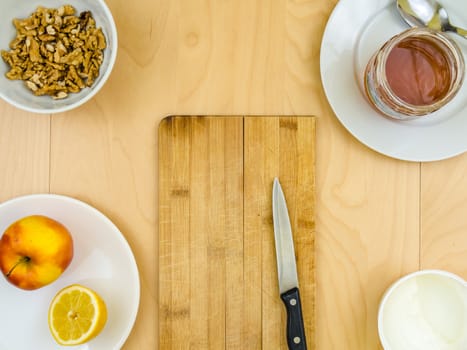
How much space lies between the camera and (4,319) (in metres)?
0.62

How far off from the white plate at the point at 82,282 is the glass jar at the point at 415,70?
336mm

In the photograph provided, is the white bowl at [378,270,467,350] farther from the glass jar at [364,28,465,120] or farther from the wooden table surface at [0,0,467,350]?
the glass jar at [364,28,465,120]

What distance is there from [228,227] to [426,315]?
0.86 feet

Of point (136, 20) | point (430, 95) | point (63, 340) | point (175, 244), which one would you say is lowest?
point (63, 340)

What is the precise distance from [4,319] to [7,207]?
132 millimetres

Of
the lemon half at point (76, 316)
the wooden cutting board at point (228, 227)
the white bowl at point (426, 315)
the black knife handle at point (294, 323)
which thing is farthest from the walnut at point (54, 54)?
the white bowl at point (426, 315)

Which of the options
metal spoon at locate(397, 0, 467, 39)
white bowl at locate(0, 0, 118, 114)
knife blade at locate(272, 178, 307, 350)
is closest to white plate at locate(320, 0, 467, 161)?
metal spoon at locate(397, 0, 467, 39)

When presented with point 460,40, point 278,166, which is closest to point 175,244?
point 278,166

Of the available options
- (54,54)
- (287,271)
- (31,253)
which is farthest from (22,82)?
(287,271)

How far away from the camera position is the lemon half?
1.91 ft

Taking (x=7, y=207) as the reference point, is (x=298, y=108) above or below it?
above

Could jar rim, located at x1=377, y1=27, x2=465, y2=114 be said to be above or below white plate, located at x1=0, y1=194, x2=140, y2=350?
above

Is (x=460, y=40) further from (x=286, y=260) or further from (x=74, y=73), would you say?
(x=74, y=73)

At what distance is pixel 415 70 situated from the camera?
0.58 meters
